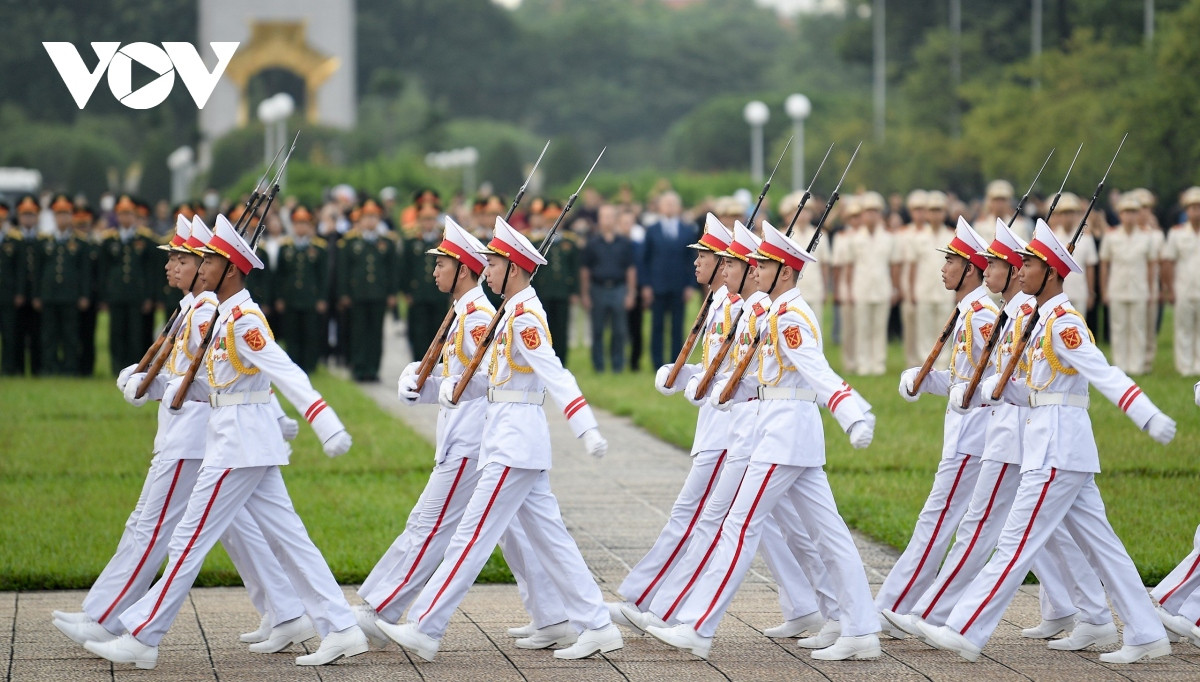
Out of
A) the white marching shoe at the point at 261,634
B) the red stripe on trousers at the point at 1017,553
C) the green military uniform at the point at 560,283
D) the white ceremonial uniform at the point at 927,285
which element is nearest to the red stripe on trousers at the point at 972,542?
the red stripe on trousers at the point at 1017,553

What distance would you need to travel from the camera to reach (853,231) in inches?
821

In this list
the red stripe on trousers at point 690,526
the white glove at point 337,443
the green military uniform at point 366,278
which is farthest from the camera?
the green military uniform at point 366,278

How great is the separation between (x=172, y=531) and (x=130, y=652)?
0.58 m

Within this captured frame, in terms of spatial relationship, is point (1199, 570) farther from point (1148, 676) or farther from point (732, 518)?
point (732, 518)

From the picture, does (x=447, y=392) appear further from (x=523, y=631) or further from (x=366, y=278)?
(x=366, y=278)

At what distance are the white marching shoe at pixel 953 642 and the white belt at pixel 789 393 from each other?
3.66ft

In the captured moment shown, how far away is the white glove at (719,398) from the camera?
27.9 ft

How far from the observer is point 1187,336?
1877cm

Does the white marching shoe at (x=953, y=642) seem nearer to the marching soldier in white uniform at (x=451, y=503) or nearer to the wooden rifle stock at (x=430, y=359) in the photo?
the marching soldier in white uniform at (x=451, y=503)

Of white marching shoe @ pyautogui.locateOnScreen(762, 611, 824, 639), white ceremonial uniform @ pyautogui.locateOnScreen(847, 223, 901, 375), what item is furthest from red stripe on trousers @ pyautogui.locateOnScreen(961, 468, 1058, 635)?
white ceremonial uniform @ pyautogui.locateOnScreen(847, 223, 901, 375)

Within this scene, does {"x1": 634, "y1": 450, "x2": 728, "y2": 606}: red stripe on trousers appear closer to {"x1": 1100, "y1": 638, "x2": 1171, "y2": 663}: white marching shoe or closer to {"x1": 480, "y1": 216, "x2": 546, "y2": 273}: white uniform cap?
{"x1": 480, "y1": 216, "x2": 546, "y2": 273}: white uniform cap

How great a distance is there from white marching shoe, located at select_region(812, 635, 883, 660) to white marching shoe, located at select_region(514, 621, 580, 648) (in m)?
1.09

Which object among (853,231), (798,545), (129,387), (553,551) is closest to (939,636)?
(798,545)

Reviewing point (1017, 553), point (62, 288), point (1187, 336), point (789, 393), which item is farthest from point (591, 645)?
point (62, 288)
